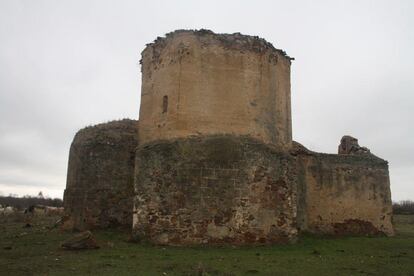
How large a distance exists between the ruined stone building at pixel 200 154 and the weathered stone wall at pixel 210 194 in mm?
29

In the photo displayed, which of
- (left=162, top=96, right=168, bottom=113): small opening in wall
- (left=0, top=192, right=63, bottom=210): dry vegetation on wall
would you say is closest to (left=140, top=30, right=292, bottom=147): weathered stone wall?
(left=162, top=96, right=168, bottom=113): small opening in wall

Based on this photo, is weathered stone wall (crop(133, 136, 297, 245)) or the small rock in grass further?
weathered stone wall (crop(133, 136, 297, 245))

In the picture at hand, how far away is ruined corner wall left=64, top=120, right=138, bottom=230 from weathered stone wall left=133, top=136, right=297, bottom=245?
2.69 metres

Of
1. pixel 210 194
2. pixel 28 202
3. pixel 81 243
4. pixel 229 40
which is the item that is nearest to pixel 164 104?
pixel 229 40

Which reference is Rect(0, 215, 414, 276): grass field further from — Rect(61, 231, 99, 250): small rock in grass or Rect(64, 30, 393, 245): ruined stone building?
Rect(64, 30, 393, 245): ruined stone building

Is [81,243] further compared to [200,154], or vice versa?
[200,154]

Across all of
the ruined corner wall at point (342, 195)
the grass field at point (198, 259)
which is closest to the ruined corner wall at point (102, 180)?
the grass field at point (198, 259)

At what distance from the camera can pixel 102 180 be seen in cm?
1596

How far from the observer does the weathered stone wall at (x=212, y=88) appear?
44.8ft

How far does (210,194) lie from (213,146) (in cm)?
143

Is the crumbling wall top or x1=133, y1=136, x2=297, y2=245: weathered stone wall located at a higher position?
the crumbling wall top

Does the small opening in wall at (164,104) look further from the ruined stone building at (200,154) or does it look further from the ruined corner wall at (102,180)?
the ruined corner wall at (102,180)

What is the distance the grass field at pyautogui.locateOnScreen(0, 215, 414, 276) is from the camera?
9.28m

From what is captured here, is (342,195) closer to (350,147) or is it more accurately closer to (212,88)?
(350,147)
